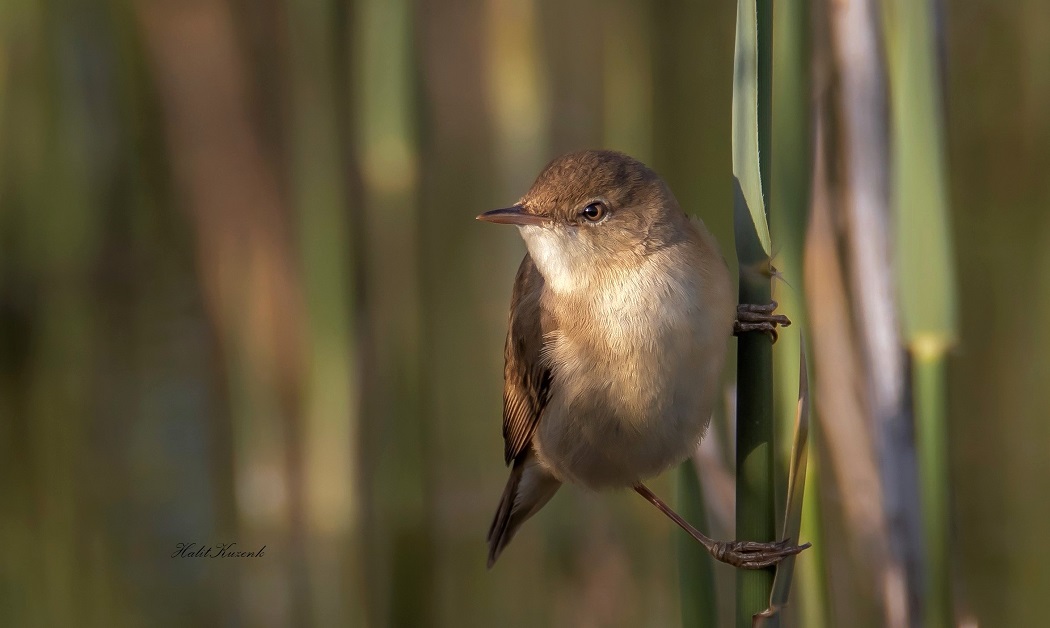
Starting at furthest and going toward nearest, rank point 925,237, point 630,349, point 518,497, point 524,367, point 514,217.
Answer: point 518,497
point 524,367
point 514,217
point 630,349
point 925,237

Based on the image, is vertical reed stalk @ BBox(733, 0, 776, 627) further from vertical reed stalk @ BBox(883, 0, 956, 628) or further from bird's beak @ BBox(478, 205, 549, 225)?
bird's beak @ BBox(478, 205, 549, 225)

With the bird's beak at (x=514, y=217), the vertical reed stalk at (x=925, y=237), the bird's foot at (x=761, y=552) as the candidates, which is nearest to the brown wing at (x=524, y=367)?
the bird's beak at (x=514, y=217)

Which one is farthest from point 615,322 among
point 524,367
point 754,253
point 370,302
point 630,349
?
point 370,302

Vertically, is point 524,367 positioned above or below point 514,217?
below

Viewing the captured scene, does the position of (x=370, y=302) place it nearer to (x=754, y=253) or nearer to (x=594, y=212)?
(x=594, y=212)

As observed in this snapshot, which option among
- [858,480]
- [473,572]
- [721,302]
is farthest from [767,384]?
[473,572]

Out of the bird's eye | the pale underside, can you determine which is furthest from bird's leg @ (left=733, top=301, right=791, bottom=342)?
the bird's eye

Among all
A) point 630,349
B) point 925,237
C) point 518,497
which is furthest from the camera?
point 518,497

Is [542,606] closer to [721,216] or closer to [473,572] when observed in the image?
[473,572]
